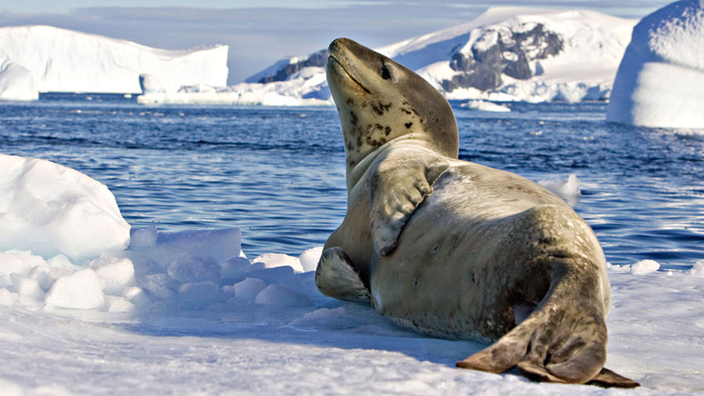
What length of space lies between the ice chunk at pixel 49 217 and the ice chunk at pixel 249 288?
0.89 m

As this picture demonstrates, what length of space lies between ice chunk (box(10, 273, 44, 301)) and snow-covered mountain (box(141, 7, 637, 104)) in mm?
84237

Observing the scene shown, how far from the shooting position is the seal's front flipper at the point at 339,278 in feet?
11.1

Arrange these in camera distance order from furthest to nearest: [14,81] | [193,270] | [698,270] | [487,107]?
1. [487,107]
2. [14,81]
3. [698,270]
4. [193,270]

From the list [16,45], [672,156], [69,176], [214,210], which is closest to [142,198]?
[214,210]

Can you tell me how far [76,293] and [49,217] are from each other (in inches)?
37.4

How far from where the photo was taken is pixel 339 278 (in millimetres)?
3443

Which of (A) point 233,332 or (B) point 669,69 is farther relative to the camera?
(B) point 669,69

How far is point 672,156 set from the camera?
16.9m

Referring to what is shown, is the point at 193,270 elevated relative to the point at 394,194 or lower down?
lower down

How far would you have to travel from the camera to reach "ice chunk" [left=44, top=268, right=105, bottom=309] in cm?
330

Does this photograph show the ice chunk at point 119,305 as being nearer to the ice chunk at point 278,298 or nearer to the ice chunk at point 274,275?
the ice chunk at point 278,298

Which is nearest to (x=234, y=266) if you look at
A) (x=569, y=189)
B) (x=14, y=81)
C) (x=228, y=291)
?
(x=228, y=291)

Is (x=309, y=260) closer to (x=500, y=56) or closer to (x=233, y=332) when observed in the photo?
(x=233, y=332)

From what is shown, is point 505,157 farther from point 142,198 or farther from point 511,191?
point 511,191
